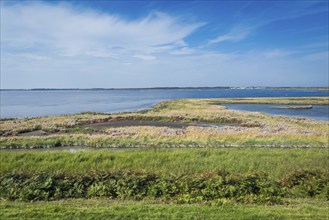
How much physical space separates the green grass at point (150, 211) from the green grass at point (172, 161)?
680cm

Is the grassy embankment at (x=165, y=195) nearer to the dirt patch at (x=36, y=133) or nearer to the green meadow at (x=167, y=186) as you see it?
the green meadow at (x=167, y=186)

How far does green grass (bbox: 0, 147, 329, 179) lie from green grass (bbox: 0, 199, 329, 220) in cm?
680

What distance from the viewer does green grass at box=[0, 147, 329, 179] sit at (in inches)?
697

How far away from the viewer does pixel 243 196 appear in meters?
Answer: 11.0

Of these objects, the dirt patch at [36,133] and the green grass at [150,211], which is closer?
the green grass at [150,211]

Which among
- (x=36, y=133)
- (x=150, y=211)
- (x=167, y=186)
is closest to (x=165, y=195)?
(x=167, y=186)

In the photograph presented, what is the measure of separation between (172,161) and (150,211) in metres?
10.1

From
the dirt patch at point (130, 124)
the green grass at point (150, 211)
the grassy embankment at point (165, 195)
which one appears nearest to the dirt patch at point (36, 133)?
the dirt patch at point (130, 124)

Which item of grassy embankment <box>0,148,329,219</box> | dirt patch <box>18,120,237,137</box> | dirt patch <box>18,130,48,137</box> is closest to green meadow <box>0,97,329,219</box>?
grassy embankment <box>0,148,329,219</box>

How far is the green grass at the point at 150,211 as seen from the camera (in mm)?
8883

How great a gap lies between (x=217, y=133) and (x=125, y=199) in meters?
22.6

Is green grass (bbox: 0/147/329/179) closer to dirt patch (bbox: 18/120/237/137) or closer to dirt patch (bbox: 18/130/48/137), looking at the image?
dirt patch (bbox: 18/130/48/137)

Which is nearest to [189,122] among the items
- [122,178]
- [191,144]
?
[191,144]

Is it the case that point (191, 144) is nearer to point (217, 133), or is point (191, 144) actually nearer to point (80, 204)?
point (217, 133)
